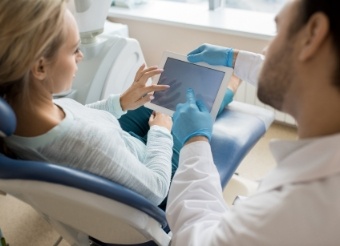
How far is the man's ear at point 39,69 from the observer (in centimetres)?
85

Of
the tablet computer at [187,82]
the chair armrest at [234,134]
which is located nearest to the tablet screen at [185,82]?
the tablet computer at [187,82]

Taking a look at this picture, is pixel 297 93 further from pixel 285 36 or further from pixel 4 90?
pixel 4 90

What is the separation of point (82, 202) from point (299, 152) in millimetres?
460

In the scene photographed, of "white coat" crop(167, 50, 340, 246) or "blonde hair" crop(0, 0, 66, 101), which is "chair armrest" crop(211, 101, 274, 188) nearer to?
"white coat" crop(167, 50, 340, 246)

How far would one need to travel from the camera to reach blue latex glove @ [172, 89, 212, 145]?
1.09m

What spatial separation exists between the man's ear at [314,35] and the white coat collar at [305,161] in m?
0.16

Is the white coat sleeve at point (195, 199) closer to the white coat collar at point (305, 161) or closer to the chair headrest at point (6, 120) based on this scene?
the white coat collar at point (305, 161)

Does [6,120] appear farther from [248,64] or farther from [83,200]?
[248,64]

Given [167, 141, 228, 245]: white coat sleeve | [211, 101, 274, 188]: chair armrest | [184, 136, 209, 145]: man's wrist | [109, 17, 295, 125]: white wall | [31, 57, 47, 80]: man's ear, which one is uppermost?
[31, 57, 47, 80]: man's ear

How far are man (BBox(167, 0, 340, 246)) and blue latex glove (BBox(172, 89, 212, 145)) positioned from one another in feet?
0.86

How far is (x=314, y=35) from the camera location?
0.67 meters

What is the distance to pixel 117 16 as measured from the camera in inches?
98.5

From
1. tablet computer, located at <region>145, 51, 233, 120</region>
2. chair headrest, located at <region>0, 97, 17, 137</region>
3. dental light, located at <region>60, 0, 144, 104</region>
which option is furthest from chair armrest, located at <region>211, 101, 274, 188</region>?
chair headrest, located at <region>0, 97, 17, 137</region>

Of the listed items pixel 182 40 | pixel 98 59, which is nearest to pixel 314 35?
pixel 98 59
